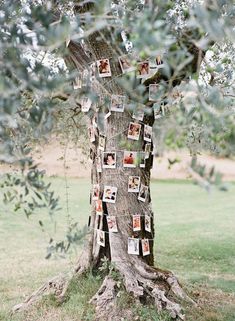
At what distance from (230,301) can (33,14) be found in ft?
14.5

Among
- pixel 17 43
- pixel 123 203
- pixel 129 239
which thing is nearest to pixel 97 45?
pixel 123 203

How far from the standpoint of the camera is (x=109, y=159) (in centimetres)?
491

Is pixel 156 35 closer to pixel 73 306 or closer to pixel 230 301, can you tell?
pixel 73 306

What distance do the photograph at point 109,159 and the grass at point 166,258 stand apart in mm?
562

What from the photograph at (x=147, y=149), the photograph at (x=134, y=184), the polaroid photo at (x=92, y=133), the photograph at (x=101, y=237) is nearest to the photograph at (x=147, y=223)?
the photograph at (x=134, y=184)

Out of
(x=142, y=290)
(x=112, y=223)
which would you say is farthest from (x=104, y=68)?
(x=142, y=290)

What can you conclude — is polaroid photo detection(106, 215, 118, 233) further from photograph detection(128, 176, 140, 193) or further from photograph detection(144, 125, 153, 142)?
photograph detection(144, 125, 153, 142)

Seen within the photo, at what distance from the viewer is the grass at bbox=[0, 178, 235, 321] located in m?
4.95

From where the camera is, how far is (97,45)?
4820mm

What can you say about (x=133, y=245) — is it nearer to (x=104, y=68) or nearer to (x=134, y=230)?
(x=134, y=230)

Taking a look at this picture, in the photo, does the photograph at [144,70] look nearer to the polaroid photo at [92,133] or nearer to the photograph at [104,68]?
the photograph at [104,68]

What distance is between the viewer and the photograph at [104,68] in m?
4.77

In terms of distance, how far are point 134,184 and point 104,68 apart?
39.1 inches

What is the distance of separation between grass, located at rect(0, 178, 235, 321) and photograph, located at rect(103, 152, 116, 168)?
1.84 feet
